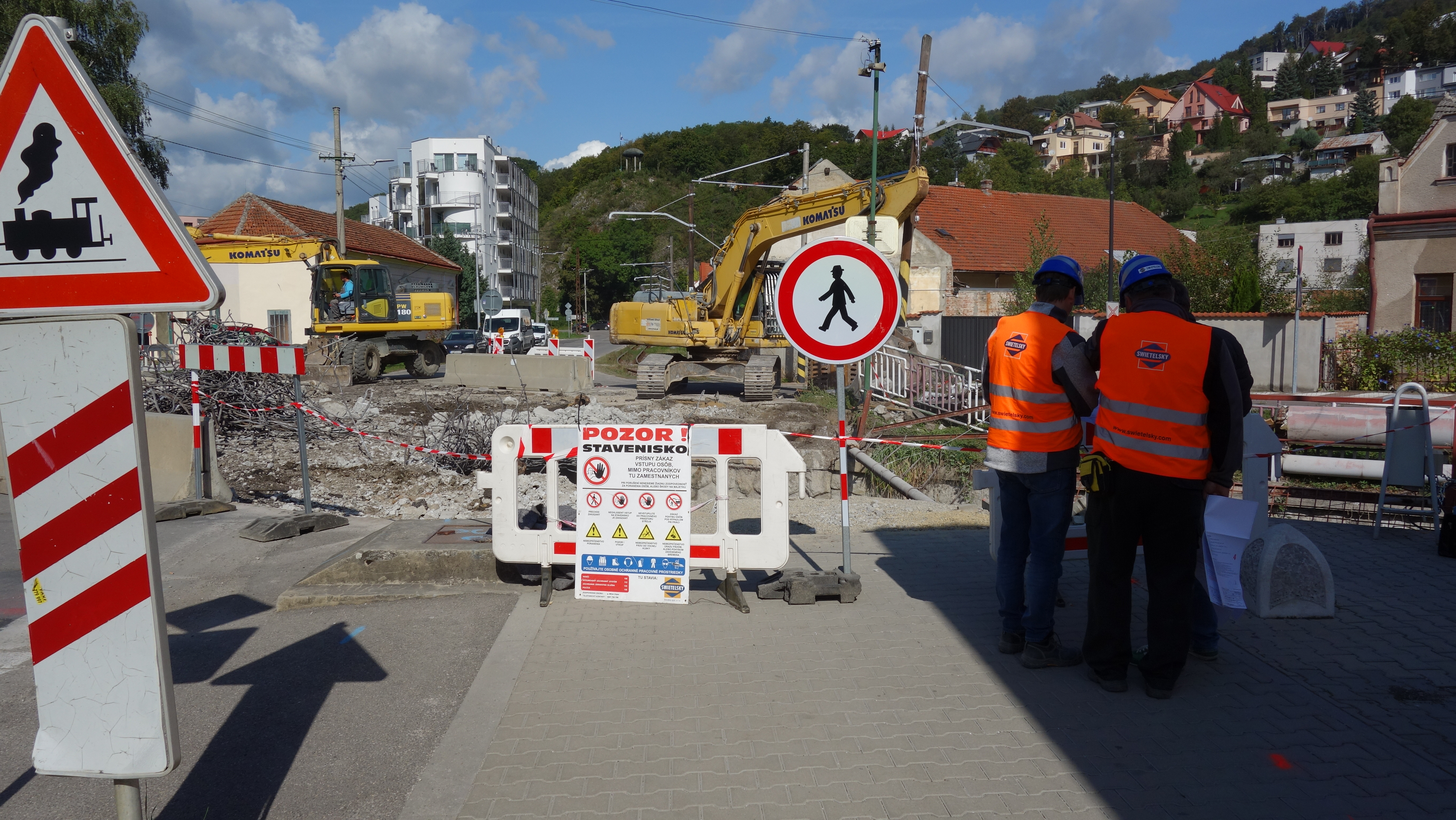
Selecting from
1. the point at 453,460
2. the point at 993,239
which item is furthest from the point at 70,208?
the point at 993,239

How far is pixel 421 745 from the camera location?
4086mm

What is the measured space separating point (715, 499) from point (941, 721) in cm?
241

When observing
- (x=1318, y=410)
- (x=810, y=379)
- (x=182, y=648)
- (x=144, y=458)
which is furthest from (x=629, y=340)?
(x=144, y=458)

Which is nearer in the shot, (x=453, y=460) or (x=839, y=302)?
(x=839, y=302)

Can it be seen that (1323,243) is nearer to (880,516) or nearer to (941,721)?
(880,516)

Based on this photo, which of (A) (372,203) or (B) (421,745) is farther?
(A) (372,203)

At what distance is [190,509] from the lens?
8.91 m

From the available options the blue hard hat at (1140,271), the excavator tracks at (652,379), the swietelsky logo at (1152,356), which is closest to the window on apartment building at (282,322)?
the excavator tracks at (652,379)

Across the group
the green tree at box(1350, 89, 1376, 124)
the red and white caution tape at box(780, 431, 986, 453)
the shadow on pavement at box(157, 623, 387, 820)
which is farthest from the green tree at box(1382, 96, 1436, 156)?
the shadow on pavement at box(157, 623, 387, 820)

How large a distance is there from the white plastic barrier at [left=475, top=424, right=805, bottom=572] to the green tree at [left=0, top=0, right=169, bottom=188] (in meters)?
27.5

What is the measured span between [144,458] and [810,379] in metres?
21.4

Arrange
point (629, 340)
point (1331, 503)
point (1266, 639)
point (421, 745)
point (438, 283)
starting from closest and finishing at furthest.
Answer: point (421, 745)
point (1266, 639)
point (1331, 503)
point (629, 340)
point (438, 283)

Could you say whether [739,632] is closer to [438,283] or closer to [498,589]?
[498,589]

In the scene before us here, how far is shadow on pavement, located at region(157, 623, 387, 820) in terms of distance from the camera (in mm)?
3615
